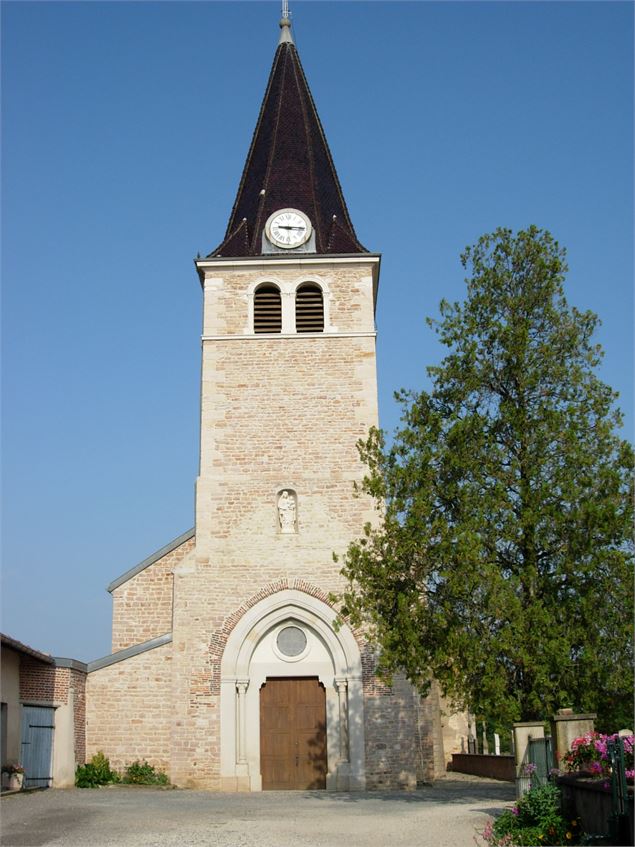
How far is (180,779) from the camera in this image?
18.2m

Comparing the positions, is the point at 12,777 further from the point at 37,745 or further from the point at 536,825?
the point at 536,825

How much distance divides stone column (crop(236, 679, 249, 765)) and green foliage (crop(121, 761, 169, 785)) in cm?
145

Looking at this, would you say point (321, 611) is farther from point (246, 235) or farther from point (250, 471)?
point (246, 235)

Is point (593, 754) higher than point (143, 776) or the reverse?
higher

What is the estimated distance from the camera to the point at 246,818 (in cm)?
1242

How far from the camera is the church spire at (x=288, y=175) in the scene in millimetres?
22844

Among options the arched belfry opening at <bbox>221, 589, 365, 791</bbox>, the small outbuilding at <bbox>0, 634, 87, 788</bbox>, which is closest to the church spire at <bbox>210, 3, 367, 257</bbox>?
the arched belfry opening at <bbox>221, 589, 365, 791</bbox>

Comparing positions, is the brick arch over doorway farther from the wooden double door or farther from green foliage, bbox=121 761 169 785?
green foliage, bbox=121 761 169 785

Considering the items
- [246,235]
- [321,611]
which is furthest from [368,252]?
[321,611]

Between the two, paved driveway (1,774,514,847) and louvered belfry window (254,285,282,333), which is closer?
paved driveway (1,774,514,847)

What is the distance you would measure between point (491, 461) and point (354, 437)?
7398 mm

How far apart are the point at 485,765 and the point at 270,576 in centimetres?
763

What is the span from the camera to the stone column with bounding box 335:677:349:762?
18.4 metres

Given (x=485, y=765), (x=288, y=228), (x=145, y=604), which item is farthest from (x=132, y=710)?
(x=288, y=228)
